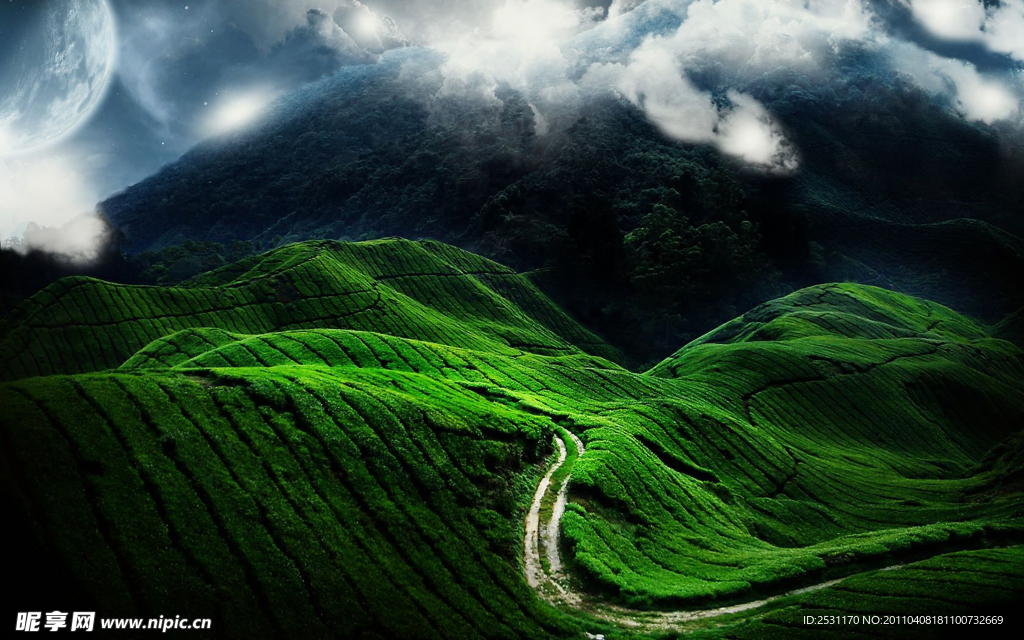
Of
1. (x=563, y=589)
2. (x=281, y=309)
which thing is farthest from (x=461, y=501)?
(x=281, y=309)

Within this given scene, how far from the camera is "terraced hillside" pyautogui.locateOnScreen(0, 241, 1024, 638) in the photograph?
19.8 m

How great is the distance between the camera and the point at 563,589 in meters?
24.4

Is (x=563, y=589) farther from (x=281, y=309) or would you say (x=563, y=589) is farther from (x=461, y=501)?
(x=281, y=309)

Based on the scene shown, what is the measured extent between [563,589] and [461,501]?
6.09m

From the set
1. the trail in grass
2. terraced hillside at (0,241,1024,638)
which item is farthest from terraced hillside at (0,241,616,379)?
the trail in grass

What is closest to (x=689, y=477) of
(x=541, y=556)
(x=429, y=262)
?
(x=541, y=556)

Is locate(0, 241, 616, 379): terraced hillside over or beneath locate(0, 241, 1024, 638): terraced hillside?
over

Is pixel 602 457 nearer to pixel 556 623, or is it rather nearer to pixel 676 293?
pixel 556 623

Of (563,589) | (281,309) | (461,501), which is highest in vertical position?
(281,309)

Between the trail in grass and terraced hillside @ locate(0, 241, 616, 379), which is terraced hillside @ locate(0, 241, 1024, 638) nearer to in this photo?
the trail in grass

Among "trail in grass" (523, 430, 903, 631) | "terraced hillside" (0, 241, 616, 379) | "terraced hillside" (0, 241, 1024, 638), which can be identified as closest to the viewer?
"terraced hillside" (0, 241, 1024, 638)

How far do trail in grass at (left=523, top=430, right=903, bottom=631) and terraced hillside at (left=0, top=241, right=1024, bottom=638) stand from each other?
113 mm

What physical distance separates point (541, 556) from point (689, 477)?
16.4 metres

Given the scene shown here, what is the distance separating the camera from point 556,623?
2175cm
